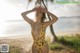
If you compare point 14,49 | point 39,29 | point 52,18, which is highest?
point 52,18

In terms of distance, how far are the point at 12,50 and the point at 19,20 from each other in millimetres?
312

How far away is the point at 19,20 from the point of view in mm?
2266

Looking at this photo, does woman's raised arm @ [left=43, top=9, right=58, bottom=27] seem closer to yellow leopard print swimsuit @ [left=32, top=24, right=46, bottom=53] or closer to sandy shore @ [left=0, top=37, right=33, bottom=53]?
yellow leopard print swimsuit @ [left=32, top=24, right=46, bottom=53]

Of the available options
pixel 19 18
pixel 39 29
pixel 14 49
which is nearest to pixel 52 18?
pixel 39 29

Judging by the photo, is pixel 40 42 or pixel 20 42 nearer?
pixel 40 42

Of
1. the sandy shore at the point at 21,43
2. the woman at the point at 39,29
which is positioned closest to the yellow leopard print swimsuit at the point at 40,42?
the woman at the point at 39,29

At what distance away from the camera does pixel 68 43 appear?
2.38 meters

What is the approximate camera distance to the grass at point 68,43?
234 centimetres

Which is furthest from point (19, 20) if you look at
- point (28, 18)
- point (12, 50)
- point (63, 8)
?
point (63, 8)

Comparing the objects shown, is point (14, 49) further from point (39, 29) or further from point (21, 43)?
point (39, 29)

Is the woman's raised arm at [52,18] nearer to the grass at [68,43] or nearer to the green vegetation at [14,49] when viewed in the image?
the grass at [68,43]

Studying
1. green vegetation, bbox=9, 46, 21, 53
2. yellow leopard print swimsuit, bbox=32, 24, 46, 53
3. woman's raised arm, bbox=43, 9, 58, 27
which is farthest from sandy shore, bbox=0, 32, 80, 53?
woman's raised arm, bbox=43, 9, 58, 27

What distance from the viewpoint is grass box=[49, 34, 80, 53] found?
2344 millimetres

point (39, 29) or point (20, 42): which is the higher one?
point (39, 29)
